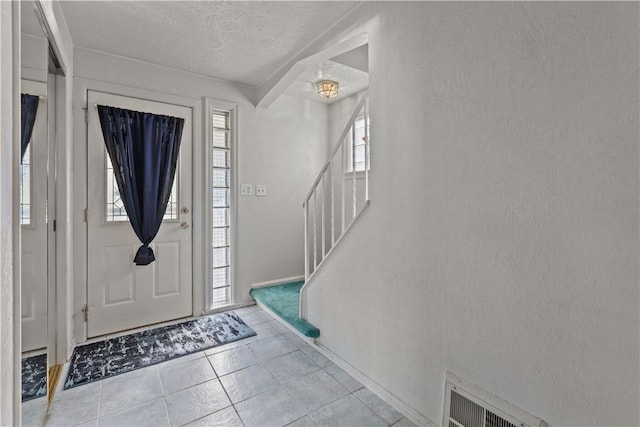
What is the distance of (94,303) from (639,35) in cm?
346

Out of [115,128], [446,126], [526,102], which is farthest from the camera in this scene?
[115,128]

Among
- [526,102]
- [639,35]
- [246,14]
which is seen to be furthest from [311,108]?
[639,35]

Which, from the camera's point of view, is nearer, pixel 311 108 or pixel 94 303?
pixel 94 303

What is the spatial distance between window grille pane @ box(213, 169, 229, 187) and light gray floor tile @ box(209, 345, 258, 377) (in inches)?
62.0

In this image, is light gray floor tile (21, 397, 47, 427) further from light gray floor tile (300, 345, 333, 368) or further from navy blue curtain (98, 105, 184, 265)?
light gray floor tile (300, 345, 333, 368)

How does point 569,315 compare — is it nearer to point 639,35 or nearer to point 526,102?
point 526,102

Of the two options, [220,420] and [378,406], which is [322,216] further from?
[220,420]

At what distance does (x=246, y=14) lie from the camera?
1.97m

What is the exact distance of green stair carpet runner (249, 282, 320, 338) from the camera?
2.38 m

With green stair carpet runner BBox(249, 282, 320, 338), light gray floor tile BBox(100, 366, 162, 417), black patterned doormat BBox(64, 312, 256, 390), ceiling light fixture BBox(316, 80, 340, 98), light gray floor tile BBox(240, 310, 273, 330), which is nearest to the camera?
light gray floor tile BBox(100, 366, 162, 417)

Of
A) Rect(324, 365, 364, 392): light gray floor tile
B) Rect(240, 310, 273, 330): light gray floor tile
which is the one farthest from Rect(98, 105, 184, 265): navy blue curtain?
Rect(324, 365, 364, 392): light gray floor tile

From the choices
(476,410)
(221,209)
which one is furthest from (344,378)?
(221,209)

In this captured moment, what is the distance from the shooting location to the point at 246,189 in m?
3.17

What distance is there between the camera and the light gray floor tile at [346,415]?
→ 1.57 m
